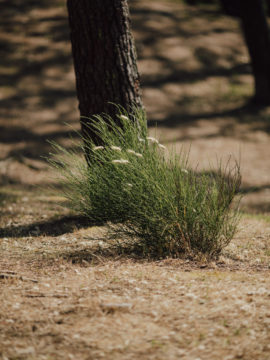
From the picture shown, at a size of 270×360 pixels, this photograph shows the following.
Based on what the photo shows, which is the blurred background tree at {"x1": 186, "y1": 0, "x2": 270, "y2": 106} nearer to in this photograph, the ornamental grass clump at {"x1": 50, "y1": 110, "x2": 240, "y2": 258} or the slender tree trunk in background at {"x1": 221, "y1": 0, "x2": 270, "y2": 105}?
the slender tree trunk in background at {"x1": 221, "y1": 0, "x2": 270, "y2": 105}

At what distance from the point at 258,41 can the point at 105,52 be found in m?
7.31

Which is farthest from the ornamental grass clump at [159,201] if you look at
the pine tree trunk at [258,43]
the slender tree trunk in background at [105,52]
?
the pine tree trunk at [258,43]

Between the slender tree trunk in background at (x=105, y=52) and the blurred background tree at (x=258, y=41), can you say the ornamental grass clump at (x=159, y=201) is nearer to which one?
the slender tree trunk in background at (x=105, y=52)

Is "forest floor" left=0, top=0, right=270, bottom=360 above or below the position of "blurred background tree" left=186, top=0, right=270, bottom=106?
below

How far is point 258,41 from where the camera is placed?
1052cm

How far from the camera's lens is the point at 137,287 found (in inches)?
105

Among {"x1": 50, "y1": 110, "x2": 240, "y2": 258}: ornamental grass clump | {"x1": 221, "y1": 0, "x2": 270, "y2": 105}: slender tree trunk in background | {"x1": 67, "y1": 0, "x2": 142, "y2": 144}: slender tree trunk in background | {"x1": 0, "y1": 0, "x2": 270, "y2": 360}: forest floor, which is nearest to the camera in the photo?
{"x1": 0, "y1": 0, "x2": 270, "y2": 360}: forest floor

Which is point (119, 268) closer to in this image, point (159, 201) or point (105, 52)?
point (159, 201)

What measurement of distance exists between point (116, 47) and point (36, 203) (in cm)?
221

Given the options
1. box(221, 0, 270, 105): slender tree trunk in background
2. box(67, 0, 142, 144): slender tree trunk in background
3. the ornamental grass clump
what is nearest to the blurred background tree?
box(221, 0, 270, 105): slender tree trunk in background

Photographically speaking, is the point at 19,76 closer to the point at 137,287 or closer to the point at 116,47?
the point at 116,47

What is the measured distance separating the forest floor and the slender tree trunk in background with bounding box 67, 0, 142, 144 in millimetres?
930

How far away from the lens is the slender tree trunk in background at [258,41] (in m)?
10.4

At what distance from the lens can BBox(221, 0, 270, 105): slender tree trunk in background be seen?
1038 cm
